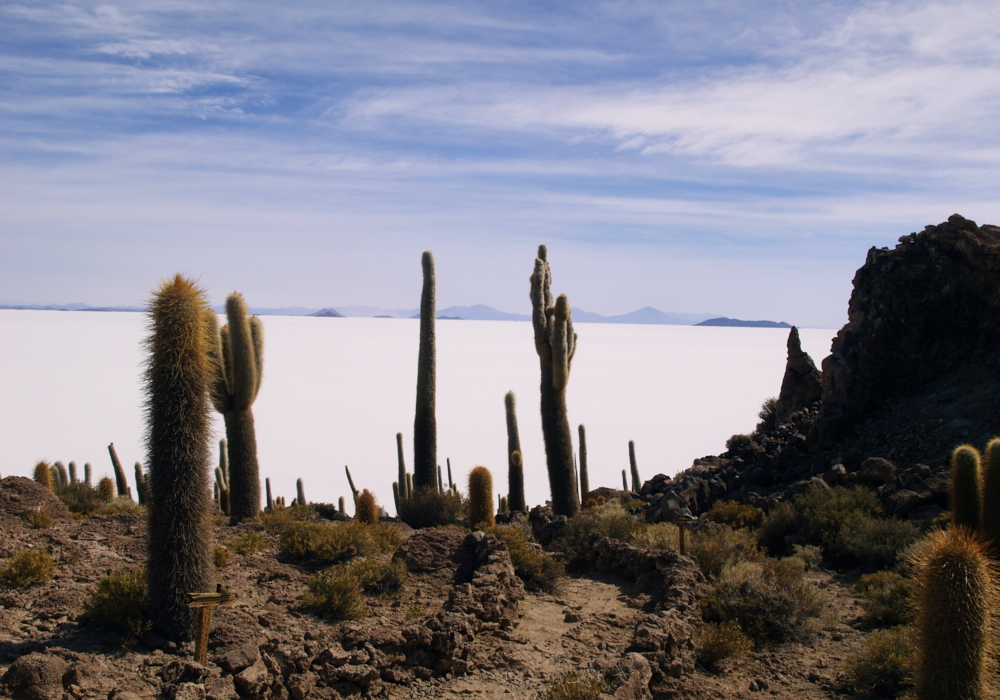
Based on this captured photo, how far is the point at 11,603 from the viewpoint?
7.66 meters

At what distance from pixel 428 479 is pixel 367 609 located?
395 inches

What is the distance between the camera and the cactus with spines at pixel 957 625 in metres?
5.98

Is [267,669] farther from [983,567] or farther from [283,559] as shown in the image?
[983,567]

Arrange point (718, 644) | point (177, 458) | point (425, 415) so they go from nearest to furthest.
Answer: point (177, 458)
point (718, 644)
point (425, 415)

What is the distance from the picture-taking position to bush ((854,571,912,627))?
894 cm

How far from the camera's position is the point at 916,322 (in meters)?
17.9

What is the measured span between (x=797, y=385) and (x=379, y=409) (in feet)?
127

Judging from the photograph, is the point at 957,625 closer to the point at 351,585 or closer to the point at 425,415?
the point at 351,585

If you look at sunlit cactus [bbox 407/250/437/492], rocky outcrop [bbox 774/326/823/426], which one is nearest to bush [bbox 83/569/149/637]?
sunlit cactus [bbox 407/250/437/492]

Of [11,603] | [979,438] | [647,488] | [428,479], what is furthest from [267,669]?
[647,488]

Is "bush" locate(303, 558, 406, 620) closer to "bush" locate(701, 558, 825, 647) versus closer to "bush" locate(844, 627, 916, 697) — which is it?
"bush" locate(701, 558, 825, 647)

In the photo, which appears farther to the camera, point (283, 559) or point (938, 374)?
point (938, 374)

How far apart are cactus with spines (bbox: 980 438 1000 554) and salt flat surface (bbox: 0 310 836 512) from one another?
9.17 metres

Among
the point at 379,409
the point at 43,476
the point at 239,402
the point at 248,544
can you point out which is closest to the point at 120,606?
the point at 248,544
